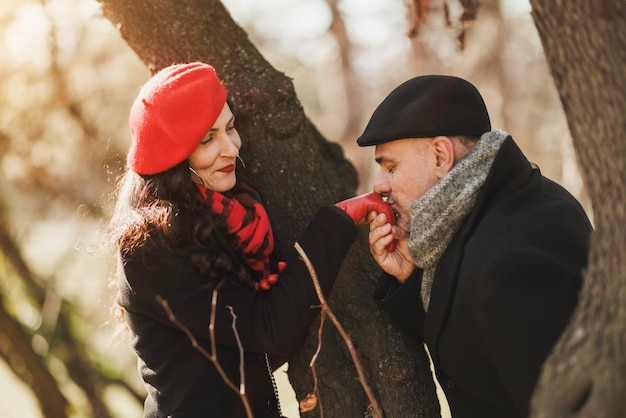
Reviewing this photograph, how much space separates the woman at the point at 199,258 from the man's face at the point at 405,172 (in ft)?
0.36

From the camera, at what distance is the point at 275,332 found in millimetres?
2799

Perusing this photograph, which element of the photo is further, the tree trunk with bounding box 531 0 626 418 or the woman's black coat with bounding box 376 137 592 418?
the woman's black coat with bounding box 376 137 592 418

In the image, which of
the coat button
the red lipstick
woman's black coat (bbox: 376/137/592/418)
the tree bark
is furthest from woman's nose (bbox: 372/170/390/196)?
the tree bark

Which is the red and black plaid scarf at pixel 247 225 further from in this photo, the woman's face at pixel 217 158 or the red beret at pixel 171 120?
the red beret at pixel 171 120

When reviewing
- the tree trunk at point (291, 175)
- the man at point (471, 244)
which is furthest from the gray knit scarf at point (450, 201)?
the tree trunk at point (291, 175)

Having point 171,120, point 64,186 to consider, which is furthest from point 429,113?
point 64,186

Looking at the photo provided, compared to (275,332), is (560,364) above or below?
above

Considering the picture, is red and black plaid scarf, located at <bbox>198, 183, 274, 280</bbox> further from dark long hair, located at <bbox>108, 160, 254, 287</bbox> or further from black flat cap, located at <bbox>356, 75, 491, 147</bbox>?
black flat cap, located at <bbox>356, 75, 491, 147</bbox>

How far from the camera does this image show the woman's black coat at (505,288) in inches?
91.7

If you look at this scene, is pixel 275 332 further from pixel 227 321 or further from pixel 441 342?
pixel 441 342

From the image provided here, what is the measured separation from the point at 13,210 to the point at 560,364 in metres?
6.32

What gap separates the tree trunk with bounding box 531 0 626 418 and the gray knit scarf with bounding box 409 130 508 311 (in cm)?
74

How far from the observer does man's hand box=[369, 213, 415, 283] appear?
2.93 metres

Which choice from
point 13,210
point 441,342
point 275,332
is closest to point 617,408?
point 441,342
